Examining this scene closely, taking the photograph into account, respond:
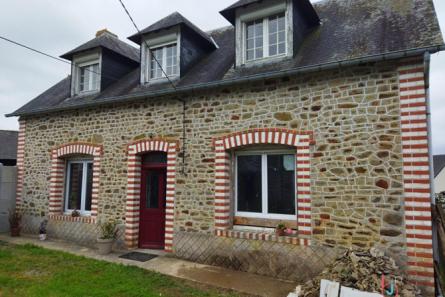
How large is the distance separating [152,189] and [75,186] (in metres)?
2.67

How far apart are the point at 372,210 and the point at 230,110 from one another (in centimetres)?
312

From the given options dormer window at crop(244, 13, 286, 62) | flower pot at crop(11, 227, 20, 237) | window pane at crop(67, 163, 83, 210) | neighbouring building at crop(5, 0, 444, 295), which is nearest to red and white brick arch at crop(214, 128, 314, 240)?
neighbouring building at crop(5, 0, 444, 295)

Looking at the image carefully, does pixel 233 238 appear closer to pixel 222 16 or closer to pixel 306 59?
pixel 306 59

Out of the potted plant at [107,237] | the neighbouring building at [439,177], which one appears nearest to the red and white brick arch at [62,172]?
the potted plant at [107,237]

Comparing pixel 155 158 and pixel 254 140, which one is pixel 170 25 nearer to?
pixel 155 158

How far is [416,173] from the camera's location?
4.38 metres

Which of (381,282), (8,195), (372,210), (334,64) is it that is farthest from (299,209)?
(8,195)

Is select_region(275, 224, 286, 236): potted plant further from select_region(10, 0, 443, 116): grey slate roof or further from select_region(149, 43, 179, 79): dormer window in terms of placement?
select_region(149, 43, 179, 79): dormer window

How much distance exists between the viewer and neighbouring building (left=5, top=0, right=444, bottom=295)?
15.1ft

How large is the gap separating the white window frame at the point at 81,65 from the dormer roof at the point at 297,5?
13.6 feet

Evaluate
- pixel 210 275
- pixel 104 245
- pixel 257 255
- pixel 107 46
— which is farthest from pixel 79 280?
pixel 107 46

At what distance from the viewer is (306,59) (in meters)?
5.54

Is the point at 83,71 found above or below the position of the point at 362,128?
above

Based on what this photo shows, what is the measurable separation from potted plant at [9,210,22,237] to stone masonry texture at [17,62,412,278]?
2993 millimetres
